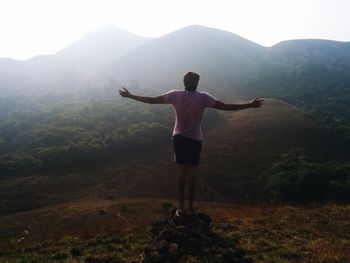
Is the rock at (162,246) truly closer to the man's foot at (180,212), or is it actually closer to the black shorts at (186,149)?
the man's foot at (180,212)

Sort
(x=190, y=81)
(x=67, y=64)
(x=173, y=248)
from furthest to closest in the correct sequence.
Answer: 1. (x=67, y=64)
2. (x=190, y=81)
3. (x=173, y=248)

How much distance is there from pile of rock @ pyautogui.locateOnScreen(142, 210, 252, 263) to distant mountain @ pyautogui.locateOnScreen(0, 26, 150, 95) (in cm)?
8659

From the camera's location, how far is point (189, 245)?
7789 millimetres

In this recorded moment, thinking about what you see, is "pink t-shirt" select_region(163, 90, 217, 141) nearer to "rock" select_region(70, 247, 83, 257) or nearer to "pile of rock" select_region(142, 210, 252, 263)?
"pile of rock" select_region(142, 210, 252, 263)

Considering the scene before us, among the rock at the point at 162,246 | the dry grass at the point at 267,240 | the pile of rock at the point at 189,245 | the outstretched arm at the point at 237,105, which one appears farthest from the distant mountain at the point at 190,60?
the rock at the point at 162,246

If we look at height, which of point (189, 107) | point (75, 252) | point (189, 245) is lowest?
point (75, 252)

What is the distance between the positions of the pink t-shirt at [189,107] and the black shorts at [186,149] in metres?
0.09

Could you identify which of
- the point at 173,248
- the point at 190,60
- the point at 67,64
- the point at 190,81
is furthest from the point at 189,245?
the point at 67,64

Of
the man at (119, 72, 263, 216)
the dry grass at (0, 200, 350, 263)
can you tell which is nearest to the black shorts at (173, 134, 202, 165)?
the man at (119, 72, 263, 216)

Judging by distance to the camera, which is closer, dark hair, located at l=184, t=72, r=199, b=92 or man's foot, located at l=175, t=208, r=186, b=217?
dark hair, located at l=184, t=72, r=199, b=92

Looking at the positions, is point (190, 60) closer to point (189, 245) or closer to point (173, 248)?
point (189, 245)

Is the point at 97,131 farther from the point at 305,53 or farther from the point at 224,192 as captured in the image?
the point at 305,53

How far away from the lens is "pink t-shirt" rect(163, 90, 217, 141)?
7.90 meters

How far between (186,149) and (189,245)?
5.56 ft
